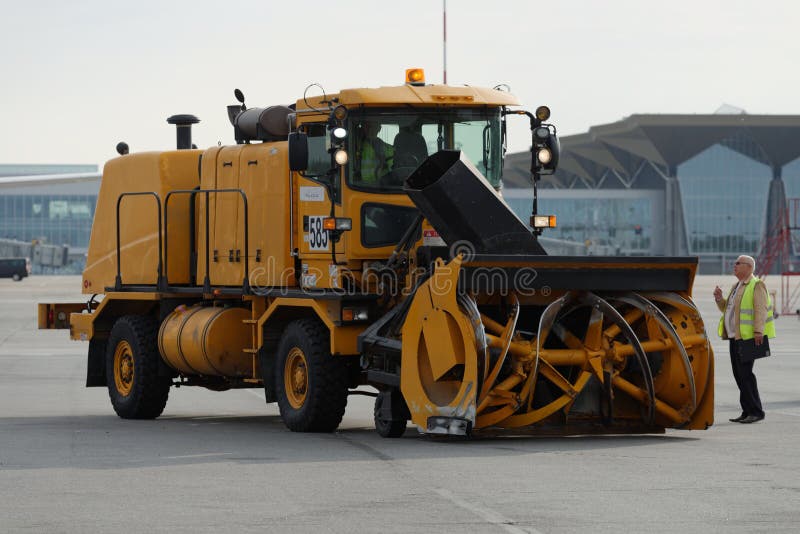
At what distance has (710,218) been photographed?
143m

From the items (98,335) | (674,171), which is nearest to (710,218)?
(674,171)

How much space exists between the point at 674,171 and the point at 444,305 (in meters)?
128

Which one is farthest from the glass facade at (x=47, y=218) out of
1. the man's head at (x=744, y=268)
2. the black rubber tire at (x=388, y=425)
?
the black rubber tire at (x=388, y=425)

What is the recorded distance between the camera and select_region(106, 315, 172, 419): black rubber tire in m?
16.5

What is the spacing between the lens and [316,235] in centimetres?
1428

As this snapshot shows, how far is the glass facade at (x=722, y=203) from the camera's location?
13888 cm

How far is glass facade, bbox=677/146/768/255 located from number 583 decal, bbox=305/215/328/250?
126479 millimetres

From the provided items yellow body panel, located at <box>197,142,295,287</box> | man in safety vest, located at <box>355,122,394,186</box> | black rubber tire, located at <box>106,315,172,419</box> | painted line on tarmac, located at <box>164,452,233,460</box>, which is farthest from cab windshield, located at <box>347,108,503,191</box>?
black rubber tire, located at <box>106,315,172,419</box>

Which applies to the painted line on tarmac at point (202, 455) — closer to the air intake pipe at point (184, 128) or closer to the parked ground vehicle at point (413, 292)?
the parked ground vehicle at point (413, 292)

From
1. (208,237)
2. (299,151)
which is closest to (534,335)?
(299,151)

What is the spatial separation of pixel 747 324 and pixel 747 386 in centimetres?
62

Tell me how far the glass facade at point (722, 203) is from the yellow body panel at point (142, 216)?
123395 mm

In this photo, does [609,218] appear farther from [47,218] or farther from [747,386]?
[747,386]

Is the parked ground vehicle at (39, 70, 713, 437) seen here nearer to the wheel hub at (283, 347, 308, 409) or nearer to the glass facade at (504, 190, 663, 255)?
the wheel hub at (283, 347, 308, 409)
